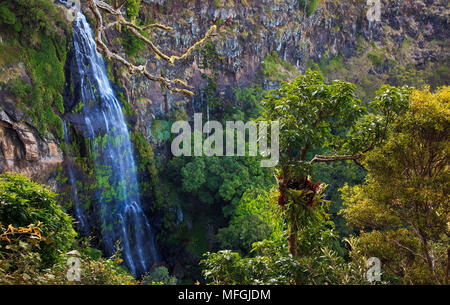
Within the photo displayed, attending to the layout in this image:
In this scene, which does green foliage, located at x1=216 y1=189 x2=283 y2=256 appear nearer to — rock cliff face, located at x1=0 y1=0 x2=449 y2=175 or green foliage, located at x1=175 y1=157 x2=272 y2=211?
green foliage, located at x1=175 y1=157 x2=272 y2=211

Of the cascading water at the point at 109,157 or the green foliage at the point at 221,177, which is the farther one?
the green foliage at the point at 221,177

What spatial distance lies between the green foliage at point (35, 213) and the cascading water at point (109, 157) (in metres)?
8.06

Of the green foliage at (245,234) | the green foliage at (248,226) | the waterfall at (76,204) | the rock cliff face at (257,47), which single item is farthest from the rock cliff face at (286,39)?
the green foliage at (245,234)

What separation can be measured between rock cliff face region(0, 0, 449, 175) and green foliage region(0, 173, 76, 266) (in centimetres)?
630

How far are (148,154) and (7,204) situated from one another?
11.6 metres

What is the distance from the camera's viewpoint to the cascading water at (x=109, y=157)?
41.0 feet

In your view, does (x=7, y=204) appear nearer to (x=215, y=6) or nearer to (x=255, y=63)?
(x=215, y=6)

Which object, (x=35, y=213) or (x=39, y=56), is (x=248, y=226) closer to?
(x=39, y=56)

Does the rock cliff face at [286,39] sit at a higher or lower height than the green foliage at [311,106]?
higher

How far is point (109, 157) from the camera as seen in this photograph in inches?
521

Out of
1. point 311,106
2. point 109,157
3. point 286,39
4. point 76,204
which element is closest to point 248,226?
point 109,157

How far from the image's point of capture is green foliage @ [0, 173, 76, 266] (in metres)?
3.80

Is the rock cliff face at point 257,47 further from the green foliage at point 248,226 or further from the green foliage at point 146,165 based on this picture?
the green foliage at point 248,226

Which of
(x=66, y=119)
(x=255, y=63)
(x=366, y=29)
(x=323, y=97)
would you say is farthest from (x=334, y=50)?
(x=323, y=97)
